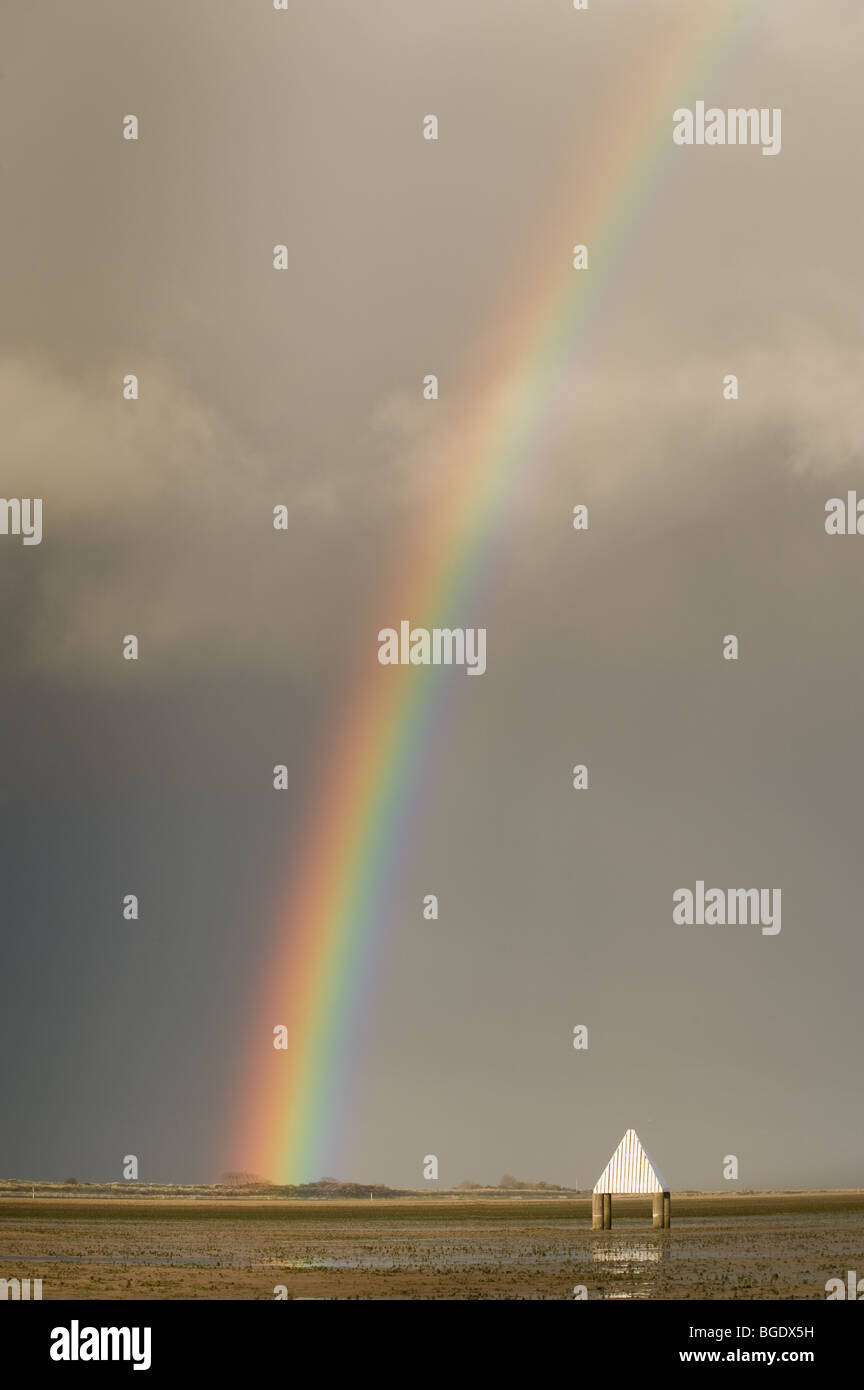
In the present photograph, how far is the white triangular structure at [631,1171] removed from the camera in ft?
305

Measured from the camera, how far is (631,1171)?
93.3 meters

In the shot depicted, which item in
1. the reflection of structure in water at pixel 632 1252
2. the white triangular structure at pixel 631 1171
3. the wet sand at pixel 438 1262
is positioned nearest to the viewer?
the wet sand at pixel 438 1262

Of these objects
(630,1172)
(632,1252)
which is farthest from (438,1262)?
(630,1172)

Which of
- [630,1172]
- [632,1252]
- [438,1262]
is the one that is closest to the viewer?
[438,1262]

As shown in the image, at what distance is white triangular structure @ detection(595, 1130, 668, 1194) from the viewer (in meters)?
92.8

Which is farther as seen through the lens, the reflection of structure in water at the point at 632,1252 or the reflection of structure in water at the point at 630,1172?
the reflection of structure in water at the point at 630,1172

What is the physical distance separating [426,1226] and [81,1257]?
59.1 metres

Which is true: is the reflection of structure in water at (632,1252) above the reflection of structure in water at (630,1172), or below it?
below

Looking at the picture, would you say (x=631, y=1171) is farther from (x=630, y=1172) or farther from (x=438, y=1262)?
(x=438, y=1262)
